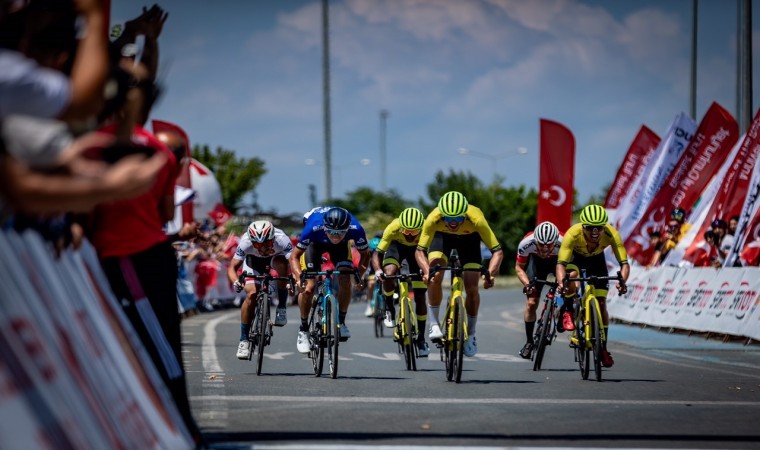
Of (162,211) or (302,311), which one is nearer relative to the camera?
(162,211)

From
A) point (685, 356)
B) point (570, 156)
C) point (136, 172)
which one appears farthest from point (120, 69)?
point (570, 156)

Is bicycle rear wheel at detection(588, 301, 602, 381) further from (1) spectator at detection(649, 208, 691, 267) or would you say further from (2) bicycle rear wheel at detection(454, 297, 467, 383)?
(1) spectator at detection(649, 208, 691, 267)

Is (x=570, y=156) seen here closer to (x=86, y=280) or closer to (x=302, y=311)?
(x=302, y=311)

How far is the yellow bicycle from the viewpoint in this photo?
15.2 m

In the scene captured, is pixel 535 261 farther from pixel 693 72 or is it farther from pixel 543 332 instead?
pixel 693 72

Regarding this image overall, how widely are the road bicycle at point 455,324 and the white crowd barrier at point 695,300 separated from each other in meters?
6.35

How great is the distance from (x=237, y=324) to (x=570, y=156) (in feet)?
24.8

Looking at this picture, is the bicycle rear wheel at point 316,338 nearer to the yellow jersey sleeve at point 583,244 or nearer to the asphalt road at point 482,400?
the asphalt road at point 482,400

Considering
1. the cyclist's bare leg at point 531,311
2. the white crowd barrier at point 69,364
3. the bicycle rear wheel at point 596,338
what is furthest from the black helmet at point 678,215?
the white crowd barrier at point 69,364

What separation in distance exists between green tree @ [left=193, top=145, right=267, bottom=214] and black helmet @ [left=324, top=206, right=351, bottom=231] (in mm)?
Answer: 59188

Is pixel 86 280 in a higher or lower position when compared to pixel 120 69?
lower

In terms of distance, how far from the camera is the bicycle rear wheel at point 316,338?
1405cm

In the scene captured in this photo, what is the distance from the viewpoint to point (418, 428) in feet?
29.6

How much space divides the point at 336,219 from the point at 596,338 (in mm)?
3071
